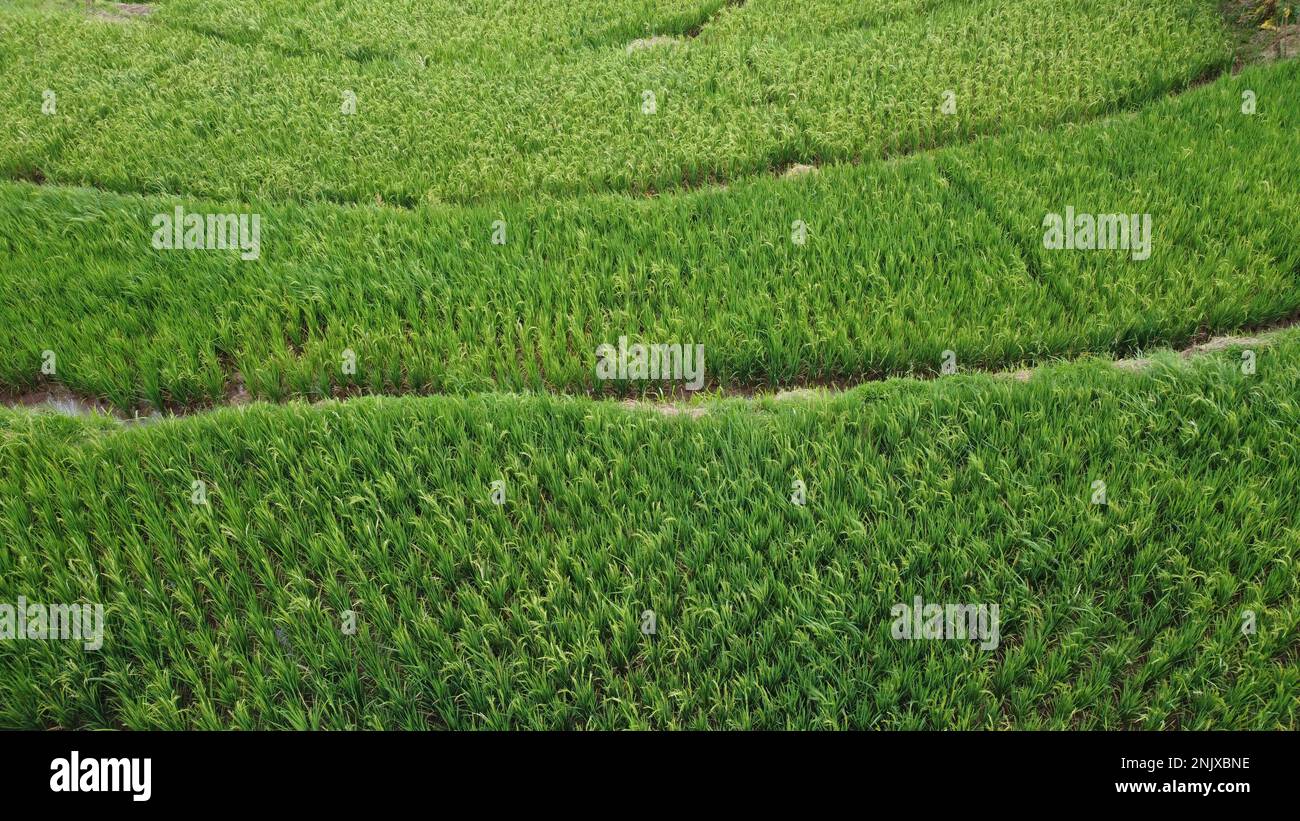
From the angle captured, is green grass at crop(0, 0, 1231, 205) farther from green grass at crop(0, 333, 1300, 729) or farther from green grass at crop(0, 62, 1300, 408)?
green grass at crop(0, 333, 1300, 729)

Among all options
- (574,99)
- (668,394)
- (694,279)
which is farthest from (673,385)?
(574,99)

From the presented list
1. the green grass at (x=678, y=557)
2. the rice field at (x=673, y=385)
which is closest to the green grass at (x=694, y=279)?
the rice field at (x=673, y=385)

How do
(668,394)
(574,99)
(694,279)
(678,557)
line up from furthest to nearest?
(574,99), (694,279), (668,394), (678,557)

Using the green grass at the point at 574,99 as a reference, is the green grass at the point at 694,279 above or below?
below

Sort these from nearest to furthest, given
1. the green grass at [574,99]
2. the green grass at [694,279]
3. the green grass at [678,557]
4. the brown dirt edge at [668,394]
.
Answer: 1. the green grass at [678,557]
2. the brown dirt edge at [668,394]
3. the green grass at [694,279]
4. the green grass at [574,99]

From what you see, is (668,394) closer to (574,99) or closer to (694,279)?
(694,279)

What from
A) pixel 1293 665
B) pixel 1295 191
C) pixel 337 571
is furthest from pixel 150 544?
pixel 1295 191

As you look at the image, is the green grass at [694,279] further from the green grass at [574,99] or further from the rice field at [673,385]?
the green grass at [574,99]
